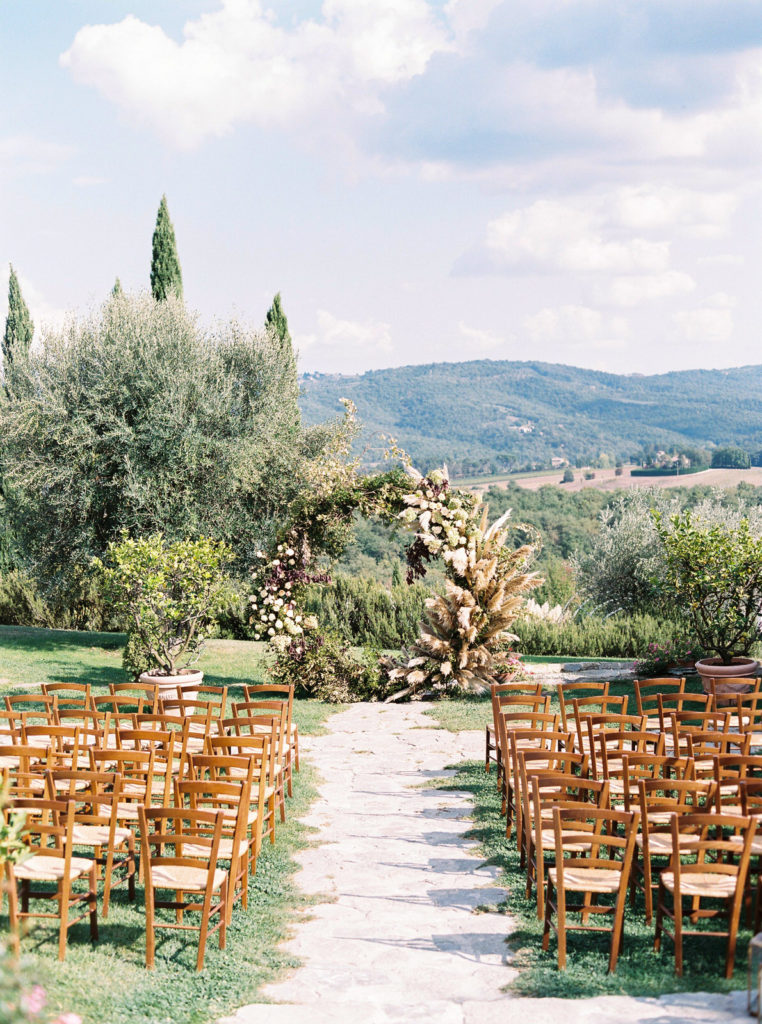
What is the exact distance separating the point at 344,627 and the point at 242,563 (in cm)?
300

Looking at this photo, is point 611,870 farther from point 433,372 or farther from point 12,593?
point 433,372

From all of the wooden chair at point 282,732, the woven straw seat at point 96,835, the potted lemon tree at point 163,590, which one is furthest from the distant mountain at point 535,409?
the woven straw seat at point 96,835

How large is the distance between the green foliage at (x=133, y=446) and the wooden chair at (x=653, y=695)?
8.70 metres

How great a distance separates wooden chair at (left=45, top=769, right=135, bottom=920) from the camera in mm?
5539

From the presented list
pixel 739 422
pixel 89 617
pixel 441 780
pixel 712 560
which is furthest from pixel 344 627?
pixel 739 422

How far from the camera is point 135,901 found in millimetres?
5918

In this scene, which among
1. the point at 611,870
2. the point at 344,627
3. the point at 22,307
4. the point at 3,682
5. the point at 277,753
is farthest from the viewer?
the point at 22,307

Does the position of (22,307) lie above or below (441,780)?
above

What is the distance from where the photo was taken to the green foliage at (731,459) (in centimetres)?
6756

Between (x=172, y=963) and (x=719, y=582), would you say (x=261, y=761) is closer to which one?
(x=172, y=963)

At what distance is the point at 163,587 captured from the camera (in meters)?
12.3

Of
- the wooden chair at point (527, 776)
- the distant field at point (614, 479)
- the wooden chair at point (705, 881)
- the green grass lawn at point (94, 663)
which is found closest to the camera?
the wooden chair at point (705, 881)

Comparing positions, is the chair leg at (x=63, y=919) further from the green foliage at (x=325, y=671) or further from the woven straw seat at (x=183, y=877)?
the green foliage at (x=325, y=671)

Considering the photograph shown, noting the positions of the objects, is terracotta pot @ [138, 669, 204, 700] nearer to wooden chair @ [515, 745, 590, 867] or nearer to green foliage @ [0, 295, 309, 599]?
green foliage @ [0, 295, 309, 599]
